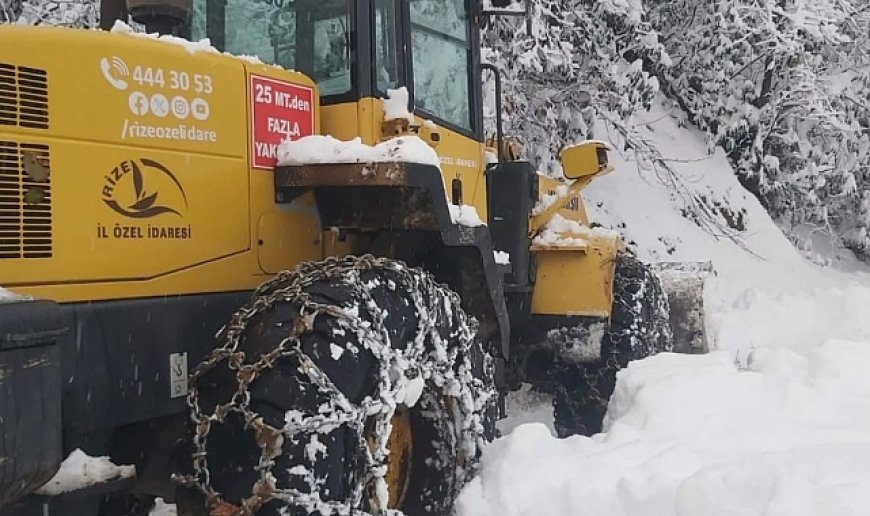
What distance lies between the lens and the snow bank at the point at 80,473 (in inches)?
107

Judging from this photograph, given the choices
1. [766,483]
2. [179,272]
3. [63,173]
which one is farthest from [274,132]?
[766,483]

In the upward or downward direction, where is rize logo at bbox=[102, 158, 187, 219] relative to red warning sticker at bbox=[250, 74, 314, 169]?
downward

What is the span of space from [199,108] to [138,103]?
0.74 feet

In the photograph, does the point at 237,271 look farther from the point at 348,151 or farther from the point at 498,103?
the point at 498,103

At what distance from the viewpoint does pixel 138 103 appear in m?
2.93

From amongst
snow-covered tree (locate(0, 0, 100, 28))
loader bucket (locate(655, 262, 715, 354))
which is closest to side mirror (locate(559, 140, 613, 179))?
loader bucket (locate(655, 262, 715, 354))

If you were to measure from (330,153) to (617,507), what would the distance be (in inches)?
59.6

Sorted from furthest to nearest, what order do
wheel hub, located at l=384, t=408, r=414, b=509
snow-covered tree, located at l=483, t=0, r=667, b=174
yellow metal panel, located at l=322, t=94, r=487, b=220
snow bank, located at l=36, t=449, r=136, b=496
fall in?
snow-covered tree, located at l=483, t=0, r=667, b=174
yellow metal panel, located at l=322, t=94, r=487, b=220
wheel hub, located at l=384, t=408, r=414, b=509
snow bank, located at l=36, t=449, r=136, b=496

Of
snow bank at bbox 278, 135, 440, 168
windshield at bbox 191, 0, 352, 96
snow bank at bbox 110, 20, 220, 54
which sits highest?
windshield at bbox 191, 0, 352, 96

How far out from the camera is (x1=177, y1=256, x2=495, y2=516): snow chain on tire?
103 inches

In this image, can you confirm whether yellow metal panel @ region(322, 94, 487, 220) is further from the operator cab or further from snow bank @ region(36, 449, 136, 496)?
snow bank @ region(36, 449, 136, 496)

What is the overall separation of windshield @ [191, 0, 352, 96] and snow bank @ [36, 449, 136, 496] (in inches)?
62.8

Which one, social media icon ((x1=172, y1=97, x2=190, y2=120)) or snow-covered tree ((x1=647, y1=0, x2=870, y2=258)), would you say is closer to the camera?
social media icon ((x1=172, y1=97, x2=190, y2=120))

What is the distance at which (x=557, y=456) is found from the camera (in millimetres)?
3363
